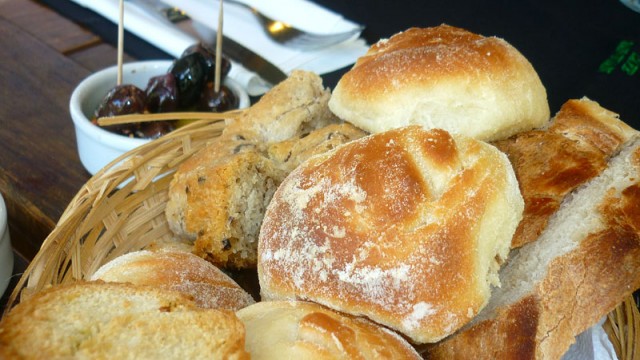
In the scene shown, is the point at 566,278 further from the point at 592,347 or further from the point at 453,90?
the point at 453,90

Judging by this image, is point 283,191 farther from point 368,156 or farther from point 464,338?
point 464,338

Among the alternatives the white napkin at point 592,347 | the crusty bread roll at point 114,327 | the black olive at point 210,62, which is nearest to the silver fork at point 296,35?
the black olive at point 210,62

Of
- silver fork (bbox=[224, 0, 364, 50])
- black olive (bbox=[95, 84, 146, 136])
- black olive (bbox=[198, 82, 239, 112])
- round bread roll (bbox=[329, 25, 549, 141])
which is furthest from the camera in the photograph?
silver fork (bbox=[224, 0, 364, 50])

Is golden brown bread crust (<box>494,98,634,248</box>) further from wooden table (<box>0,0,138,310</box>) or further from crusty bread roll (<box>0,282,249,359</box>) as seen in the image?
wooden table (<box>0,0,138,310</box>)

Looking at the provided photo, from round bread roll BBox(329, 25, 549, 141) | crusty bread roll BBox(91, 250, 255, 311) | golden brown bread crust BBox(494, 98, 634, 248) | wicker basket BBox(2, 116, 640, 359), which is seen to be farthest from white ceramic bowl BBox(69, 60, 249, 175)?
golden brown bread crust BBox(494, 98, 634, 248)

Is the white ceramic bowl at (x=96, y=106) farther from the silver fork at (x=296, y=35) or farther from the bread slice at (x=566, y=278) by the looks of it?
the bread slice at (x=566, y=278)

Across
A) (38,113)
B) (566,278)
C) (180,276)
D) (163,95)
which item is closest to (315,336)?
(180,276)

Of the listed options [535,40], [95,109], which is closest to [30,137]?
[95,109]
